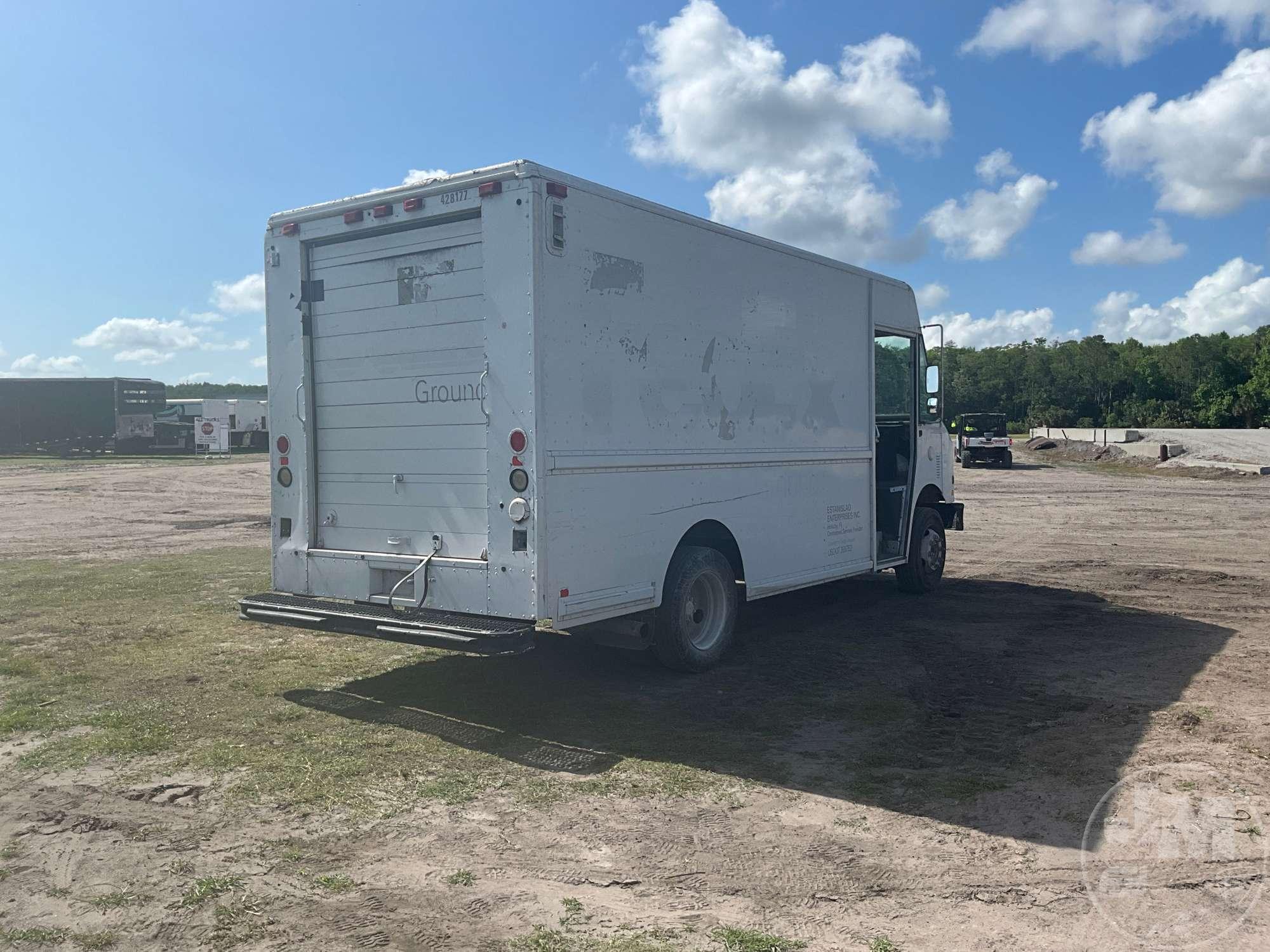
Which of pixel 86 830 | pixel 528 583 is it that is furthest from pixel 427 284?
pixel 86 830

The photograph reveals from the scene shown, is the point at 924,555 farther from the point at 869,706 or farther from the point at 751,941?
the point at 751,941

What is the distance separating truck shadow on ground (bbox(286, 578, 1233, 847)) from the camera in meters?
5.15

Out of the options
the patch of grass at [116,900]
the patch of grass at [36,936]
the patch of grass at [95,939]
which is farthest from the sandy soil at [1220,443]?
the patch of grass at [36,936]

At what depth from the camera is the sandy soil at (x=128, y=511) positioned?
1493 cm

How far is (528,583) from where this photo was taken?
596 cm

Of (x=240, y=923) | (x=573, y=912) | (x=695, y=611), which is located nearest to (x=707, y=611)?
(x=695, y=611)

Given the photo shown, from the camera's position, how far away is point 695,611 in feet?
24.4

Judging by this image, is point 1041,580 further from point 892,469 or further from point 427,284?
point 427,284

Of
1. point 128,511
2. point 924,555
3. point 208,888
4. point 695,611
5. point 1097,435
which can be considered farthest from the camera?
point 1097,435

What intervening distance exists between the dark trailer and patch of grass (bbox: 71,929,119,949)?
47.2 metres

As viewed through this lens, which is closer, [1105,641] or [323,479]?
[323,479]

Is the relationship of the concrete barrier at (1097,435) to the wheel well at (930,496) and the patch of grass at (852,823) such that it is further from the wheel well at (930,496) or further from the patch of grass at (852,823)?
the patch of grass at (852,823)

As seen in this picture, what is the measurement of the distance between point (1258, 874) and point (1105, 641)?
15.5 ft

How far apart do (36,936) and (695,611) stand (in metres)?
4.70
